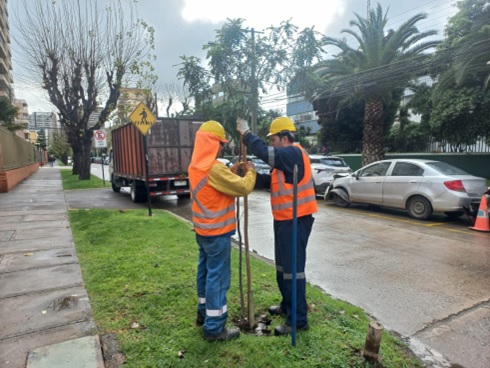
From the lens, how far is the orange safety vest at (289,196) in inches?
117

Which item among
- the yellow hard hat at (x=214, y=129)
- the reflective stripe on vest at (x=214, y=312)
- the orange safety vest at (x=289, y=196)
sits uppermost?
the yellow hard hat at (x=214, y=129)

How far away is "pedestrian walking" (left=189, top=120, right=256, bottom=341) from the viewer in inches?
110

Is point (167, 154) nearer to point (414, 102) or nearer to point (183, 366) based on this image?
point (183, 366)

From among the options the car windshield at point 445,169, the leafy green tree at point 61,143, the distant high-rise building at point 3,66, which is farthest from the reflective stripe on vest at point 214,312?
the distant high-rise building at point 3,66

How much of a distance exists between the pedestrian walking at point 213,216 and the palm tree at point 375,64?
14.2 meters

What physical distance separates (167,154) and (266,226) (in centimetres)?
500

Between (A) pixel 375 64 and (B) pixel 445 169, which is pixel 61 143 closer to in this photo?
(A) pixel 375 64

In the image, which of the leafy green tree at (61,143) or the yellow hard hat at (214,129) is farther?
the leafy green tree at (61,143)

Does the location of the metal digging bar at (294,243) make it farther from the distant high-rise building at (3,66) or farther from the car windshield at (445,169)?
the distant high-rise building at (3,66)

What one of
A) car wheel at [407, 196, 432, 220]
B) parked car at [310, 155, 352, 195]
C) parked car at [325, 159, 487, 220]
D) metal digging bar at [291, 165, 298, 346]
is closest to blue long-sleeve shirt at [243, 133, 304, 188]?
metal digging bar at [291, 165, 298, 346]

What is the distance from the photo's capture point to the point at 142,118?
8.42 metres

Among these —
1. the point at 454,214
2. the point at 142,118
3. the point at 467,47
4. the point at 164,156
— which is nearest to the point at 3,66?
the point at 164,156

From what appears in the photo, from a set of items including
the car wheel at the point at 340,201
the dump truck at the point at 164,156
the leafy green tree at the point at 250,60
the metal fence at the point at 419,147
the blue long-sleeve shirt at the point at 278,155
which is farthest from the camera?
the metal fence at the point at 419,147

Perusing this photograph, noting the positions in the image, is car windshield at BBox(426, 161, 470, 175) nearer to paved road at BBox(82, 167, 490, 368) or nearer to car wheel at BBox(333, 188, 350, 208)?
paved road at BBox(82, 167, 490, 368)
